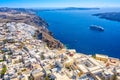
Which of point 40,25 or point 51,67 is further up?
point 51,67

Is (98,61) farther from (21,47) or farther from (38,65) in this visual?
(21,47)

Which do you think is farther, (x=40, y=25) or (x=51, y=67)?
(x=40, y=25)

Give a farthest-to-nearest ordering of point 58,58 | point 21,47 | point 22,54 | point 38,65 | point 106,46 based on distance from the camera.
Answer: point 106,46 < point 21,47 < point 22,54 < point 58,58 < point 38,65

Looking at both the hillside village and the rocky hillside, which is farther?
the rocky hillside

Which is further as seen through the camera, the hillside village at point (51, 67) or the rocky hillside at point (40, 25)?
the rocky hillside at point (40, 25)

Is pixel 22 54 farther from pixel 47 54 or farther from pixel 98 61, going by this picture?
pixel 98 61

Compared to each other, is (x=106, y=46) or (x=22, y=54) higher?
(x=22, y=54)

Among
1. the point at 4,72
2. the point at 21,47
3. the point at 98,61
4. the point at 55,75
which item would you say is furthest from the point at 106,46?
the point at 4,72

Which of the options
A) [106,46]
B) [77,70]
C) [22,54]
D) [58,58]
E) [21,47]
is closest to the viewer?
[77,70]

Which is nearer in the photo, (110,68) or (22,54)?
(110,68)
